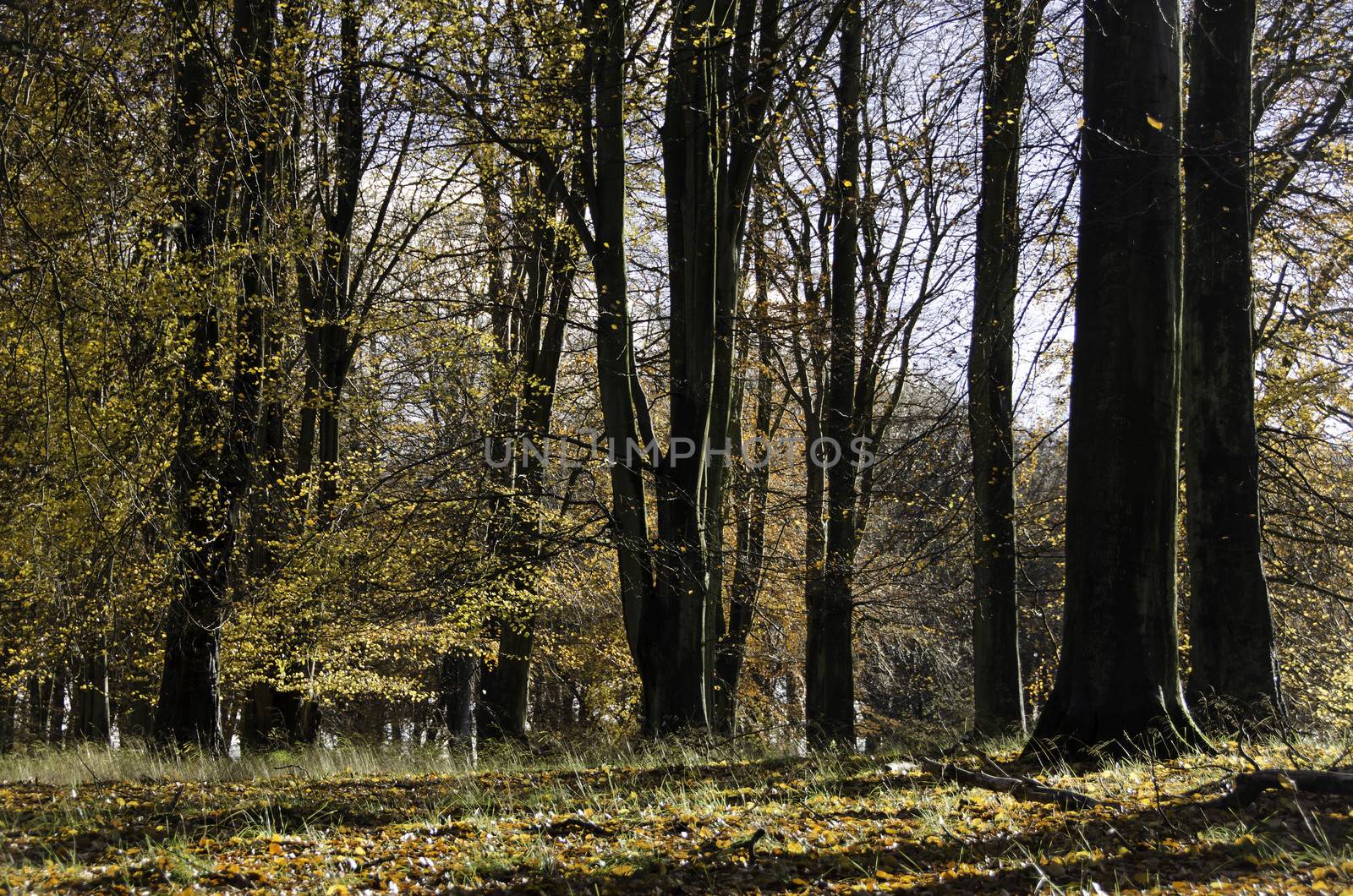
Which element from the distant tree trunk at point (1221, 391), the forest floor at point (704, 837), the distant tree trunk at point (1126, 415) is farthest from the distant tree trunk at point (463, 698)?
the distant tree trunk at point (1126, 415)

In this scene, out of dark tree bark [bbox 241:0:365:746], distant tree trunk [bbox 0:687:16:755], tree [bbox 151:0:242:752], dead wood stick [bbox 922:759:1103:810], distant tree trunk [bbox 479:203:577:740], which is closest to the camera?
dead wood stick [bbox 922:759:1103:810]

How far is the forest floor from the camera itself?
3.92 metres

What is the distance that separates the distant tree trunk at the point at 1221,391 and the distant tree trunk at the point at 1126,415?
1.63m

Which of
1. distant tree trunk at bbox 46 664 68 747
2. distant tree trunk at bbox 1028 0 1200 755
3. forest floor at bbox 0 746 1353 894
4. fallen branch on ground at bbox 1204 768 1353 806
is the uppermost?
distant tree trunk at bbox 1028 0 1200 755

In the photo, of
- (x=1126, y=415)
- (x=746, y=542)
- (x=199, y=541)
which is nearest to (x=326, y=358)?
(x=199, y=541)

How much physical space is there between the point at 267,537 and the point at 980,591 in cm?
871

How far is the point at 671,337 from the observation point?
33.8 feet

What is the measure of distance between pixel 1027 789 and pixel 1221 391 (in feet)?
16.1

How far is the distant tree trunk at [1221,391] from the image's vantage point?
314 inches

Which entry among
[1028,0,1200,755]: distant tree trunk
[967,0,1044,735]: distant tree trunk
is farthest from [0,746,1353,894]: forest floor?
[967,0,1044,735]: distant tree trunk

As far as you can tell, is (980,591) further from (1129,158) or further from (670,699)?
(1129,158)

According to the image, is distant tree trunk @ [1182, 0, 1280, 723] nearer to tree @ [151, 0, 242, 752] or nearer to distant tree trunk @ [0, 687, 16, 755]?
tree @ [151, 0, 242, 752]

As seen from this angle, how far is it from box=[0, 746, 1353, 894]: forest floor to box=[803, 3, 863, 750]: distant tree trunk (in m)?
6.15

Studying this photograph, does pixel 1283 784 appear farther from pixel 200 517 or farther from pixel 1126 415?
pixel 200 517
